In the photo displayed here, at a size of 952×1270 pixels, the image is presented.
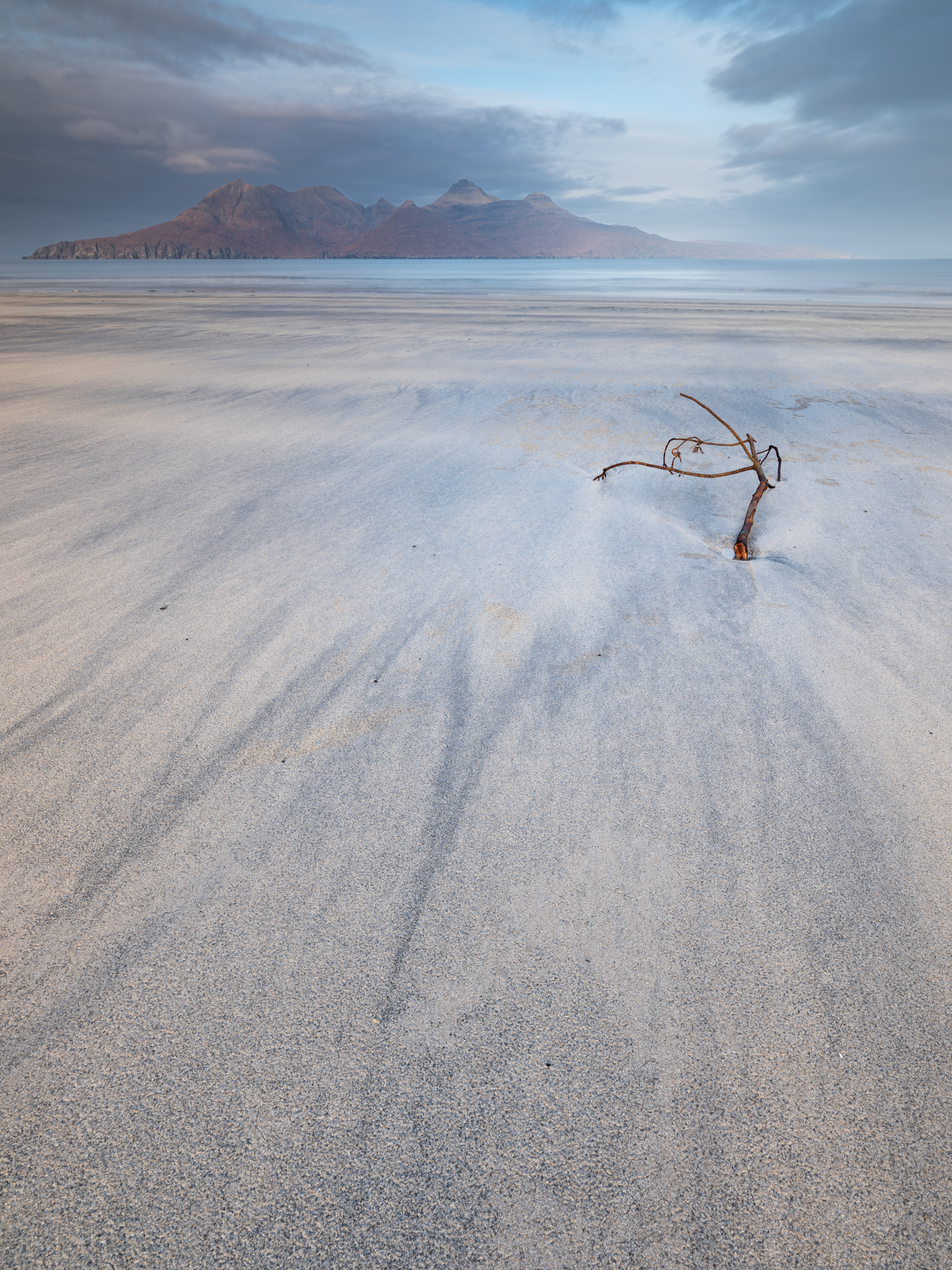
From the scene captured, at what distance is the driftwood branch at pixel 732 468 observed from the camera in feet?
13.7

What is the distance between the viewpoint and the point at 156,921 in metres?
1.88

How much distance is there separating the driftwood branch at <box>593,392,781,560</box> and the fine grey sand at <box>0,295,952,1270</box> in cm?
19

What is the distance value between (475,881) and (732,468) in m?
4.83

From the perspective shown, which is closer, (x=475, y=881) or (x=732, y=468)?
(x=475, y=881)

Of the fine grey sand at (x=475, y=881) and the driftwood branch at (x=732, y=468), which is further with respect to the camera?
the driftwood branch at (x=732, y=468)

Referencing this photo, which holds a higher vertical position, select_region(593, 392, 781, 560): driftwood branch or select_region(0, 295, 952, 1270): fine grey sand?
select_region(593, 392, 781, 560): driftwood branch

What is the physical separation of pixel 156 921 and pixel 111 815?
0.51m

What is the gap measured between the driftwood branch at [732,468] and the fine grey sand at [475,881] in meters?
0.19

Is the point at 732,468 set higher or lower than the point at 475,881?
higher

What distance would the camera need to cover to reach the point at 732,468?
5.70 m

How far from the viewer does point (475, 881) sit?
6.58 feet

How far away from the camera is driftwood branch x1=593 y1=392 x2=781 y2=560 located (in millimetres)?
4176

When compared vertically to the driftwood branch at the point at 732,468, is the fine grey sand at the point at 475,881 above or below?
below

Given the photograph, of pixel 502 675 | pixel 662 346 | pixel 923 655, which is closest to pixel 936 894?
pixel 923 655
